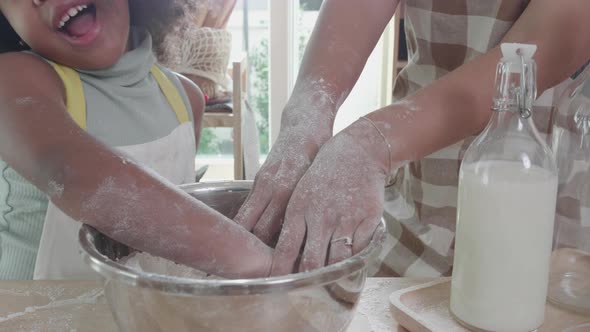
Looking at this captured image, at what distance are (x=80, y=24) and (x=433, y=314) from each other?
661 millimetres

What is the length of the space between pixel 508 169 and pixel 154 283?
347 millimetres

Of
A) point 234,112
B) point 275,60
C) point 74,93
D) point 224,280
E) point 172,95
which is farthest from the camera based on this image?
point 275,60

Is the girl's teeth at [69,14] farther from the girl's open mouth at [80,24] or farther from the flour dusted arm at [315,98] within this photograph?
the flour dusted arm at [315,98]

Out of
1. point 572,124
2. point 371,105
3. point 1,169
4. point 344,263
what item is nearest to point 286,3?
point 371,105

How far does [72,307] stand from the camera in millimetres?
635

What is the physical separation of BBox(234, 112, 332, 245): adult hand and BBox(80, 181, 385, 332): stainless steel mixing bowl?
175mm

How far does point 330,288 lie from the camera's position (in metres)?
0.43

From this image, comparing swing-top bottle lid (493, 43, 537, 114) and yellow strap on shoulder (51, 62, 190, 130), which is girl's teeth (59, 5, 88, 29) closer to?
yellow strap on shoulder (51, 62, 190, 130)

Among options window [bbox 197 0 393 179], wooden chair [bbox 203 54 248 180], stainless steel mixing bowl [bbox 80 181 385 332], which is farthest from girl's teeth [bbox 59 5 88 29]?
window [bbox 197 0 393 179]

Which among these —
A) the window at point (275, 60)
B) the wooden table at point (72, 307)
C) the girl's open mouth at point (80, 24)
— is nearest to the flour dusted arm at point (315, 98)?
the wooden table at point (72, 307)

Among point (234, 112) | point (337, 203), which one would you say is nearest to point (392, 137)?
point (337, 203)

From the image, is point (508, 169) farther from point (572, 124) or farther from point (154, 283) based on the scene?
point (154, 283)

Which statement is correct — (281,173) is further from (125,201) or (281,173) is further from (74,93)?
(74,93)

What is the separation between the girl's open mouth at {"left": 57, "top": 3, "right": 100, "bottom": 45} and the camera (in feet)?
2.64
